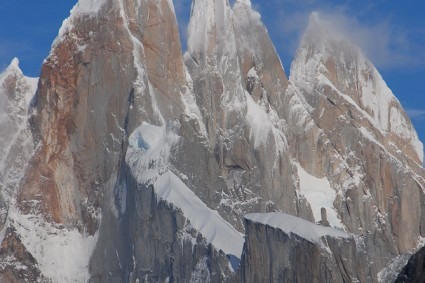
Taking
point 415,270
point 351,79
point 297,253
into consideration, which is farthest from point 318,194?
point 415,270

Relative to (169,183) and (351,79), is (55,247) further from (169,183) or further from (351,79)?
(351,79)

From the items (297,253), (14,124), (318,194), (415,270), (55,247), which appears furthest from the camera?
(318,194)

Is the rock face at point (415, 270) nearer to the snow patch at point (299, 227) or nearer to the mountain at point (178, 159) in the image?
the snow patch at point (299, 227)

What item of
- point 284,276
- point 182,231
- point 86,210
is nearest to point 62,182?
point 86,210

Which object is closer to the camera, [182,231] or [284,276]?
[284,276]

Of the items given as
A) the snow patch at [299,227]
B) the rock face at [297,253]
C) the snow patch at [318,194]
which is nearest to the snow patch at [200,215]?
the snow patch at [299,227]

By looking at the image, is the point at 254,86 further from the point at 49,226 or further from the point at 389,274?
the point at 389,274

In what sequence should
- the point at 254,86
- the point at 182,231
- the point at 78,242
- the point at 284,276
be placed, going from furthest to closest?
1. the point at 254,86
2. the point at 78,242
3. the point at 182,231
4. the point at 284,276

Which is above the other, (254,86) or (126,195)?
(254,86)
